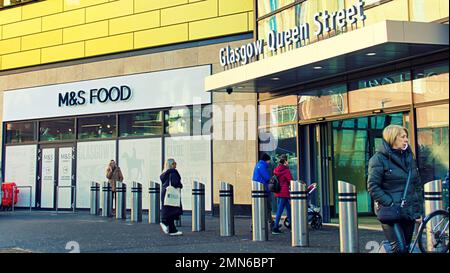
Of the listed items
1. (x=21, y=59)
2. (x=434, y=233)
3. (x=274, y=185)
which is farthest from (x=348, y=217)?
(x=21, y=59)

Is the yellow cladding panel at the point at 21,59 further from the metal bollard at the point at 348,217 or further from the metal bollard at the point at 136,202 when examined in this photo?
the metal bollard at the point at 348,217

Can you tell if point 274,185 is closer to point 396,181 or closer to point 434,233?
point 434,233

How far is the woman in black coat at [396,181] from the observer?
662 centimetres

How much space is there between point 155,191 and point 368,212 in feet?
19.9

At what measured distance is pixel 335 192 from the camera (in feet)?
47.6

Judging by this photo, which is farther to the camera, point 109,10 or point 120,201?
point 109,10

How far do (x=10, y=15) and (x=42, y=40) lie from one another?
2283 millimetres

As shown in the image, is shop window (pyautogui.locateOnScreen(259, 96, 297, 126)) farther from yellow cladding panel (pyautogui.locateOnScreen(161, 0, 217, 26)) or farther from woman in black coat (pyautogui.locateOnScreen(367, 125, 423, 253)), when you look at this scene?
woman in black coat (pyautogui.locateOnScreen(367, 125, 423, 253))

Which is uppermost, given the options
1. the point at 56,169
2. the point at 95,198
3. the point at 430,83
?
the point at 430,83

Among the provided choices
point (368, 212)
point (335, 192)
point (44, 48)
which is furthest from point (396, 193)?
point (44, 48)

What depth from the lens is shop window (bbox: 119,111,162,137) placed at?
18188 millimetres

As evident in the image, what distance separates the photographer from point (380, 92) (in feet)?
39.2

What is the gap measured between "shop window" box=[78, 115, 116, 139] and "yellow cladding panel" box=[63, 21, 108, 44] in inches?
117

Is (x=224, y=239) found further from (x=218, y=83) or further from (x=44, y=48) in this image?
(x=44, y=48)
